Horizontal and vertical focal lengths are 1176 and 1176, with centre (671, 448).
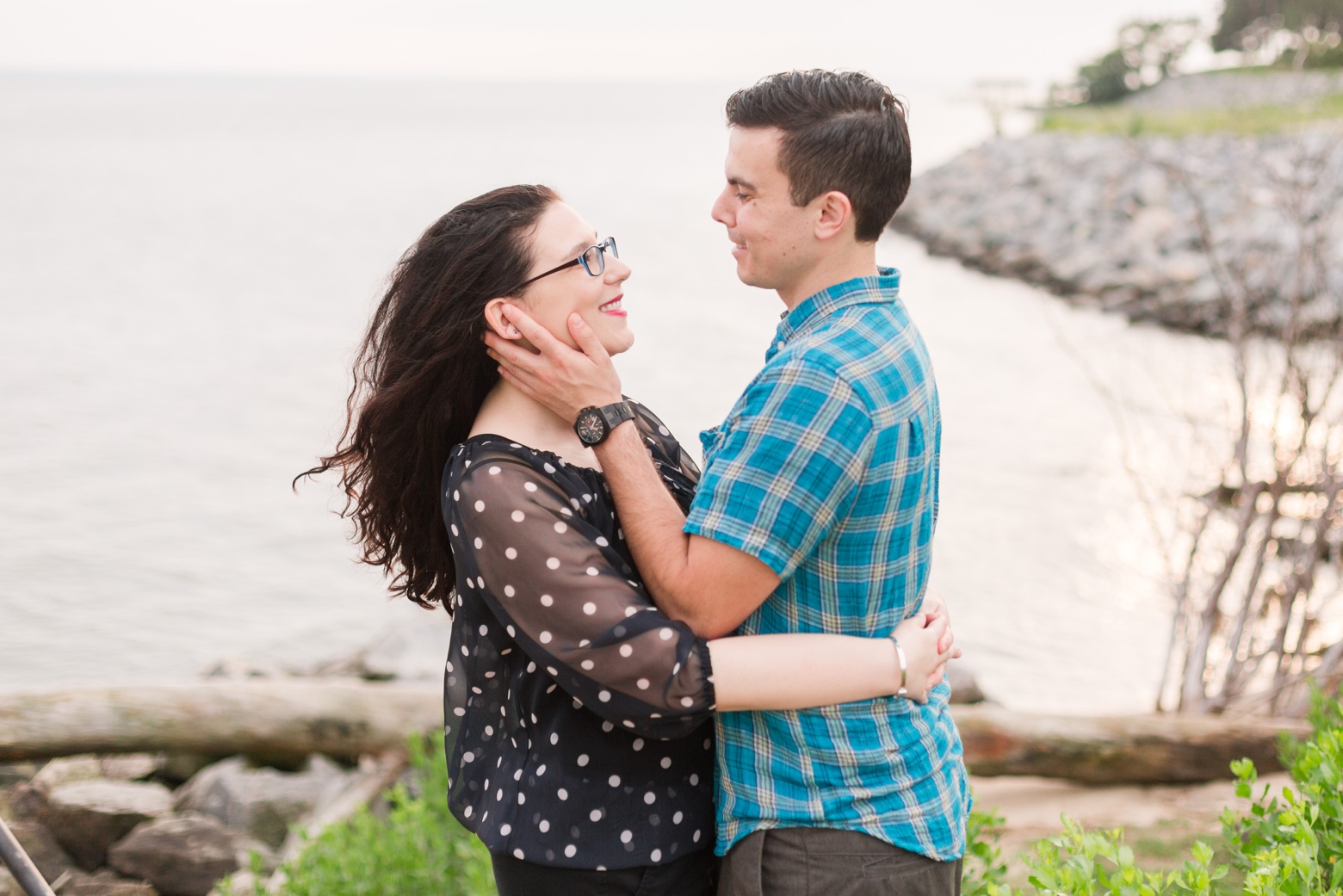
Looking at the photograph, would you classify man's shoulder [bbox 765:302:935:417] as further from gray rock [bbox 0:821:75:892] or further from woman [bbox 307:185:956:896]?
gray rock [bbox 0:821:75:892]

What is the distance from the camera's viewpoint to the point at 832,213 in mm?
1985

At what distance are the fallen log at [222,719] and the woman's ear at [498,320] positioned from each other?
332 cm

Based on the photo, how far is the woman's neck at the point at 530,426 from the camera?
2.10m

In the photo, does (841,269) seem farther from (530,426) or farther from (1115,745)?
(1115,745)

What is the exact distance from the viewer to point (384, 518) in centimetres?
233

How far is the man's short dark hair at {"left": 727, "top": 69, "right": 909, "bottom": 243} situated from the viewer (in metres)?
1.97

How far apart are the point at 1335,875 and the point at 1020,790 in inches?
114

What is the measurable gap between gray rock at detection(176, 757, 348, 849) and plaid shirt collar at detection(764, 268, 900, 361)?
13.1 ft

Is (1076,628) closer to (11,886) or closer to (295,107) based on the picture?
(11,886)

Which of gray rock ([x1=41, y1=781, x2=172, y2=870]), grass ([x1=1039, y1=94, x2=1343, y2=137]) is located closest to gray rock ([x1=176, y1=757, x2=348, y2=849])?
gray rock ([x1=41, y1=781, x2=172, y2=870])

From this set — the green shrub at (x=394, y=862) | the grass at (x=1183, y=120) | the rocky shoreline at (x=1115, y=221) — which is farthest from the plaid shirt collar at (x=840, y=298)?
the grass at (x=1183, y=120)

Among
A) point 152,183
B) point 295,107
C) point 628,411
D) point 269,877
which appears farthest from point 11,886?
point 295,107

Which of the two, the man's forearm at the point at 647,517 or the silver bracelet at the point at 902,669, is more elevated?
the man's forearm at the point at 647,517

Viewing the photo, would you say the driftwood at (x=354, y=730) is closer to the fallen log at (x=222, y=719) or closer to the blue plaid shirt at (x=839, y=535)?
the fallen log at (x=222, y=719)
